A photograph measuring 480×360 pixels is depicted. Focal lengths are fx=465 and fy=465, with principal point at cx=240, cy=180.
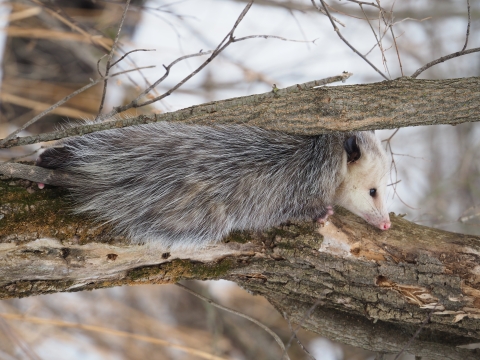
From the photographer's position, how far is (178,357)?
13.3 ft

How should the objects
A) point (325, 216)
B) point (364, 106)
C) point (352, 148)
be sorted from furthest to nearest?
point (352, 148) → point (325, 216) → point (364, 106)

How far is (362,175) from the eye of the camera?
6.43 ft

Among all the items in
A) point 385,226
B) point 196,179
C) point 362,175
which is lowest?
point 196,179

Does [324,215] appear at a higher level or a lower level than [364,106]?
lower

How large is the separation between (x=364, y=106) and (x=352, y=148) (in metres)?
0.41

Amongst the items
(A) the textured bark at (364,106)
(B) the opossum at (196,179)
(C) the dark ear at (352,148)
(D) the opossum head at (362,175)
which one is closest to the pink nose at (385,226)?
(B) the opossum at (196,179)

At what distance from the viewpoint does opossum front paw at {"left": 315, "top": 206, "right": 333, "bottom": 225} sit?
5.68 feet

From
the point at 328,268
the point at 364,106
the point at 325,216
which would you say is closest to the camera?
the point at 364,106

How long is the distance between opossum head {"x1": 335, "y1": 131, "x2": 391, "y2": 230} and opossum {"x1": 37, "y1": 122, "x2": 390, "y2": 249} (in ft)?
0.16

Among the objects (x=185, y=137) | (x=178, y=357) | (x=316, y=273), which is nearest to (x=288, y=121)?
(x=185, y=137)

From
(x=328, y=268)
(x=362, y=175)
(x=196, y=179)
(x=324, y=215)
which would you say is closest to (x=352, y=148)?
(x=362, y=175)

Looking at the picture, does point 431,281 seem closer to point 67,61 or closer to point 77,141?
point 77,141

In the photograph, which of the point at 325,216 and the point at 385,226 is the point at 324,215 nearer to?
the point at 325,216

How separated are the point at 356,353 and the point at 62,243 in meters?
3.41
